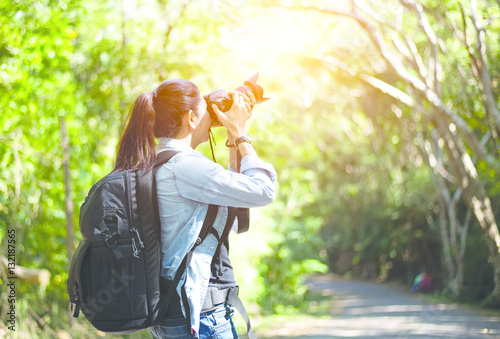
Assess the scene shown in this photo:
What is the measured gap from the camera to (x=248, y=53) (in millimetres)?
9109

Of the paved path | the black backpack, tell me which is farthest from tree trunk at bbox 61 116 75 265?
the paved path

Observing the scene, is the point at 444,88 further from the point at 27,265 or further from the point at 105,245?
the point at 105,245

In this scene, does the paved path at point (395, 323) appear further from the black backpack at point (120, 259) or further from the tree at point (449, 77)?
the black backpack at point (120, 259)

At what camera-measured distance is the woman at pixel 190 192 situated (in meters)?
2.05

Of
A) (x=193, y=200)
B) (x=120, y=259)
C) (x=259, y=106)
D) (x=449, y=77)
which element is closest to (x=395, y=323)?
(x=259, y=106)

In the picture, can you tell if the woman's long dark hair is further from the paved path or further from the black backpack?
the paved path

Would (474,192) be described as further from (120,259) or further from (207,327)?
(120,259)

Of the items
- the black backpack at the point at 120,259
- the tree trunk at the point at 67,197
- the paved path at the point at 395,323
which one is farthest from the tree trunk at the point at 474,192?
the black backpack at the point at 120,259

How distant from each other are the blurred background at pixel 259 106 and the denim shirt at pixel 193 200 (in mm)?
1986

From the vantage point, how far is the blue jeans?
2057 mm

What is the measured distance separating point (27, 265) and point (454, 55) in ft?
33.5

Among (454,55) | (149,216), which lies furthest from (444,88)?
(149,216)

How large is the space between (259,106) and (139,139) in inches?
245

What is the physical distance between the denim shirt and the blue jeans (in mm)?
59
